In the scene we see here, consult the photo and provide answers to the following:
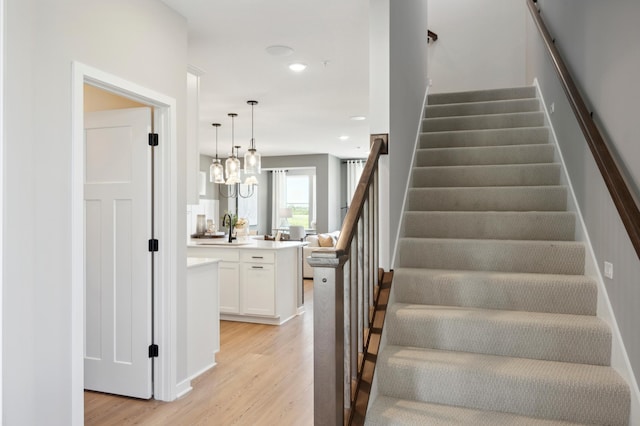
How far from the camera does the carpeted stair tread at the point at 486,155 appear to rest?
3363 millimetres

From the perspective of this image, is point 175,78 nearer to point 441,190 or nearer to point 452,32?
point 441,190

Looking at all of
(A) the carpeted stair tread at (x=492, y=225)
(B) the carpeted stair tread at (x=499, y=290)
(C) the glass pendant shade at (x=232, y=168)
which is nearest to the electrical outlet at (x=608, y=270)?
(B) the carpeted stair tread at (x=499, y=290)

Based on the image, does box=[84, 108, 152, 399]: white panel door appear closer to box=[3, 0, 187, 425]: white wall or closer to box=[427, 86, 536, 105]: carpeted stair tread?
box=[3, 0, 187, 425]: white wall

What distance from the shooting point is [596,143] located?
1963 millimetres

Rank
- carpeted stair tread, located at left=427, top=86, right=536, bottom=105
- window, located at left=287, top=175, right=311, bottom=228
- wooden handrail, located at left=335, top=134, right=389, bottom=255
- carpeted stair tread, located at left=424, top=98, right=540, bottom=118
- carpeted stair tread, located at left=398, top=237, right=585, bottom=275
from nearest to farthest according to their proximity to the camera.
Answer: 1. wooden handrail, located at left=335, top=134, right=389, bottom=255
2. carpeted stair tread, located at left=398, top=237, right=585, bottom=275
3. carpeted stair tread, located at left=424, top=98, right=540, bottom=118
4. carpeted stair tread, located at left=427, top=86, right=536, bottom=105
5. window, located at left=287, top=175, right=311, bottom=228

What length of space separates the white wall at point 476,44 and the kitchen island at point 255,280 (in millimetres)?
3224

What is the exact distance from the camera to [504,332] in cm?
216

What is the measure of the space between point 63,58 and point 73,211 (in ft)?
2.49

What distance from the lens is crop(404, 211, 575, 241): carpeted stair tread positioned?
2.72 meters

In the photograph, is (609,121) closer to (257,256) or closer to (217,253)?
(257,256)

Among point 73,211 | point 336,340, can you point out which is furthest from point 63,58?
point 336,340

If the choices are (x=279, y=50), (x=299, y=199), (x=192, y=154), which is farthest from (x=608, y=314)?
(x=299, y=199)

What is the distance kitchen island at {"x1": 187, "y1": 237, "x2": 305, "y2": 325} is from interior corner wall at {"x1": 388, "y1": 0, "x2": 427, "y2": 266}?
2.22 m

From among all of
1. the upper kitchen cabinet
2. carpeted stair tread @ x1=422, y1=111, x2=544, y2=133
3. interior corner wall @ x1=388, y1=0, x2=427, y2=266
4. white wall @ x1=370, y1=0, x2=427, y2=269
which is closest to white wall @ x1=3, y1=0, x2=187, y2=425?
the upper kitchen cabinet
